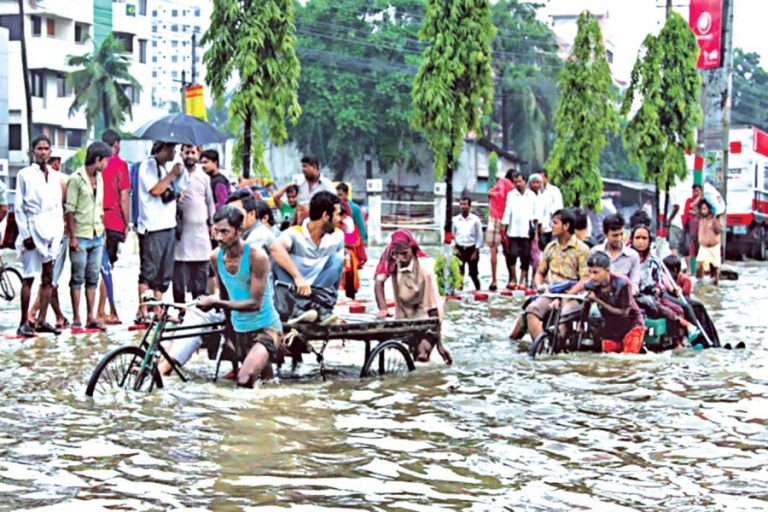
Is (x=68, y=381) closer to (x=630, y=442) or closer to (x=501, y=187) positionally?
(x=630, y=442)

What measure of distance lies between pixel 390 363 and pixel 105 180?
4898 millimetres

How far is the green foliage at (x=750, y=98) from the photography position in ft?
274

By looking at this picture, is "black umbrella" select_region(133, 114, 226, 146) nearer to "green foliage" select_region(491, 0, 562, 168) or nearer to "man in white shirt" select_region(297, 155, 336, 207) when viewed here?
"man in white shirt" select_region(297, 155, 336, 207)

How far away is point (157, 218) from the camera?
42.7 ft

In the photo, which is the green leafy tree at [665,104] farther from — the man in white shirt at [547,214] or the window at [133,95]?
the window at [133,95]

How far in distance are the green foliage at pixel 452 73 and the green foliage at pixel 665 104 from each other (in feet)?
20.3

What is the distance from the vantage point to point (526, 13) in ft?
225

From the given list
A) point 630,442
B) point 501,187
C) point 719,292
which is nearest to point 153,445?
point 630,442

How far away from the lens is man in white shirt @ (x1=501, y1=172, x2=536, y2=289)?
1997 centimetres

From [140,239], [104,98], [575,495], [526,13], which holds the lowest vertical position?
[575,495]

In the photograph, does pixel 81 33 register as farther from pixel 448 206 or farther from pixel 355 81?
pixel 448 206

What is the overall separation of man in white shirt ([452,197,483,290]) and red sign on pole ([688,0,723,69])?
34.0 feet

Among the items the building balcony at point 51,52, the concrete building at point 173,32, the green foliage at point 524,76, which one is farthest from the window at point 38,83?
the concrete building at point 173,32

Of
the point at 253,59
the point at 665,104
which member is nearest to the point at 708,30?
the point at 665,104
